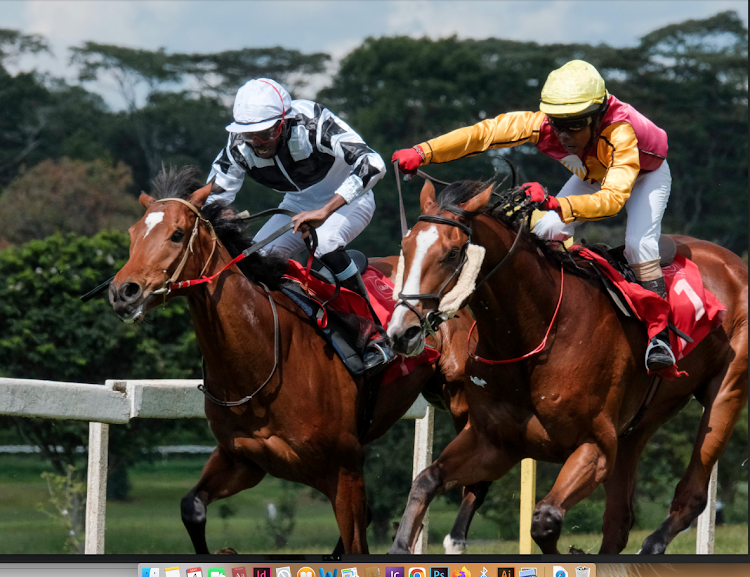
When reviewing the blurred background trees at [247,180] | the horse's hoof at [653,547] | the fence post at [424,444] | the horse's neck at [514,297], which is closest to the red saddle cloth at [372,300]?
the horse's neck at [514,297]

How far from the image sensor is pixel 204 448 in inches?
611

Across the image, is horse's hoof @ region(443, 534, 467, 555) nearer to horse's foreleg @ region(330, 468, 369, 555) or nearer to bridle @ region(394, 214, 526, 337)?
horse's foreleg @ region(330, 468, 369, 555)

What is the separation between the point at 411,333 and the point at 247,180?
21.6 meters

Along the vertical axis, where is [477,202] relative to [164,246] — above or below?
above

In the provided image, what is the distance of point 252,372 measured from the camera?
363 centimetres

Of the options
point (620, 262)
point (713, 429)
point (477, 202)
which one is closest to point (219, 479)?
point (477, 202)

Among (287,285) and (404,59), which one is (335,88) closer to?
(404,59)

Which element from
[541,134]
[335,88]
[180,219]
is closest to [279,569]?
[180,219]

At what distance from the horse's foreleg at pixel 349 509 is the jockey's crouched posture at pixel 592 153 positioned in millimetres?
1258

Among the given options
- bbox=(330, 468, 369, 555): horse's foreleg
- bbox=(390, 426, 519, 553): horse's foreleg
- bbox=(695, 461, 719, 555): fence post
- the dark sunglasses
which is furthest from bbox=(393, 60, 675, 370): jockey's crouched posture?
bbox=(695, 461, 719, 555): fence post

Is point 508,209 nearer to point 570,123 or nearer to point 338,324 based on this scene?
point 570,123

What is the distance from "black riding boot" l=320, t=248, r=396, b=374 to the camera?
390 cm

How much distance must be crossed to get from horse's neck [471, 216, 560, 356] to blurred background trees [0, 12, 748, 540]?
8.21m

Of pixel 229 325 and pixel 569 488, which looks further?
pixel 229 325
